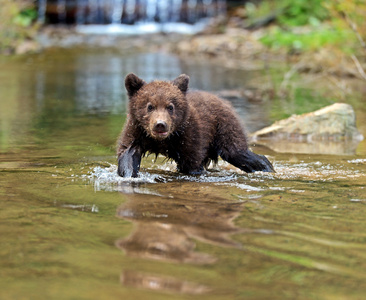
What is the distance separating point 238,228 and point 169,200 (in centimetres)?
103

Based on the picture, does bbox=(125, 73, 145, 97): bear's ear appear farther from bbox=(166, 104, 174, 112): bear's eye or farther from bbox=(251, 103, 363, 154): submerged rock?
bbox=(251, 103, 363, 154): submerged rock

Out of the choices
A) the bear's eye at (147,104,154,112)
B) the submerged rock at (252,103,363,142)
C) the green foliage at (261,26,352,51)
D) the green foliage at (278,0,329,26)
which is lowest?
the submerged rock at (252,103,363,142)

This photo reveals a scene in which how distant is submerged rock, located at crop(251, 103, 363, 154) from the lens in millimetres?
9328

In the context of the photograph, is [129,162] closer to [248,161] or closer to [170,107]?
[170,107]

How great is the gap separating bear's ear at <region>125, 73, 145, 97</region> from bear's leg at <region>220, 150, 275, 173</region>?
4.43 ft

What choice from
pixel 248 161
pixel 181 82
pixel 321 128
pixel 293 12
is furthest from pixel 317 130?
pixel 293 12

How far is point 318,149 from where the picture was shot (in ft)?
28.2

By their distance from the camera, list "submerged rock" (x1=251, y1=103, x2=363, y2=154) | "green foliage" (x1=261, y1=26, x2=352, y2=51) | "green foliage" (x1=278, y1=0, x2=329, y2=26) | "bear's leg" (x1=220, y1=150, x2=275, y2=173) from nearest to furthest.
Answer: "bear's leg" (x1=220, y1=150, x2=275, y2=173) → "submerged rock" (x1=251, y1=103, x2=363, y2=154) → "green foliage" (x1=261, y1=26, x2=352, y2=51) → "green foliage" (x1=278, y1=0, x2=329, y2=26)

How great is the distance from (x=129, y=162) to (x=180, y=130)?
649 mm

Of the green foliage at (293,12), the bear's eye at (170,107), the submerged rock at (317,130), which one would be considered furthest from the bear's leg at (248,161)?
the green foliage at (293,12)

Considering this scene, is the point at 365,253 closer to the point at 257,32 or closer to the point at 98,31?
the point at 257,32

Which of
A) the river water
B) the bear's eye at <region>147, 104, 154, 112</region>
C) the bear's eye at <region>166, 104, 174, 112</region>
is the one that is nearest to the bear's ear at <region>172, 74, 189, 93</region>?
the bear's eye at <region>166, 104, 174, 112</region>

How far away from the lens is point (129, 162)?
6.36 m

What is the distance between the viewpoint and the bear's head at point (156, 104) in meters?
6.21
